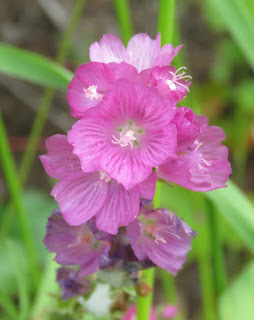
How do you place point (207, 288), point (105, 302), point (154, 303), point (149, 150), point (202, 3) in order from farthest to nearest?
point (202, 3) < point (154, 303) < point (207, 288) < point (105, 302) < point (149, 150)

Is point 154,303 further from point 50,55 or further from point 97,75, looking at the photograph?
point 97,75

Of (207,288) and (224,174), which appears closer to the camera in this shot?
(224,174)

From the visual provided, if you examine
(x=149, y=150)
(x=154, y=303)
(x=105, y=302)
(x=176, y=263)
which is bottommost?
(x=154, y=303)

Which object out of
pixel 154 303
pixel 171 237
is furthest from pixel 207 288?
pixel 171 237

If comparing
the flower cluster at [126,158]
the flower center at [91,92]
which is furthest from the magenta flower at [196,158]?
the flower center at [91,92]

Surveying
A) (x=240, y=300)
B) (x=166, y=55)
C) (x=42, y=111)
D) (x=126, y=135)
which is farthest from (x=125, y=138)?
(x=42, y=111)
